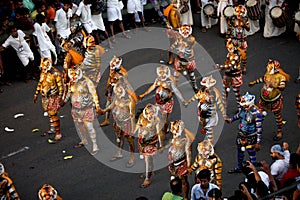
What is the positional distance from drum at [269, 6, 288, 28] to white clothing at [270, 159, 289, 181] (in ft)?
25.3

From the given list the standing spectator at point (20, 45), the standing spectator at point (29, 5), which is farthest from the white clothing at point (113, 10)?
the standing spectator at point (20, 45)

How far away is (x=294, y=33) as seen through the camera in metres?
16.8

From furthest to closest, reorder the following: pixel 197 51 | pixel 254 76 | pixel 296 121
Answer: pixel 197 51
pixel 254 76
pixel 296 121

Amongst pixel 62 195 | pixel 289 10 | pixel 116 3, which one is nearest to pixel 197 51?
pixel 116 3

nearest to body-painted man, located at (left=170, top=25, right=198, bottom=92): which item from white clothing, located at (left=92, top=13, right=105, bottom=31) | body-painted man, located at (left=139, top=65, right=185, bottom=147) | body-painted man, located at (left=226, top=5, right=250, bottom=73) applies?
body-painted man, located at (left=226, top=5, right=250, bottom=73)

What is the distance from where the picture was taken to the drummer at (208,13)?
17.3 m

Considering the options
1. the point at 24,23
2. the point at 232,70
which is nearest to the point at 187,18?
the point at 24,23

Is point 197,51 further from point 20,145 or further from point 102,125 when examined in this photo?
point 20,145

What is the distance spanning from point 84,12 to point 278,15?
5.30 metres

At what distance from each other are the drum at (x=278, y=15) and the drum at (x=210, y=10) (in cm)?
179

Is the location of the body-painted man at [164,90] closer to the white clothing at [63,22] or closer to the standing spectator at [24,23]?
the white clothing at [63,22]

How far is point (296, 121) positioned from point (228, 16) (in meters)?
4.21

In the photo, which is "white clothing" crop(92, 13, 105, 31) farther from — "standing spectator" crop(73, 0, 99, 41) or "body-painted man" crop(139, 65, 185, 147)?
"body-painted man" crop(139, 65, 185, 147)

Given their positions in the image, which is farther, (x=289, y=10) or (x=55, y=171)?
(x=289, y=10)
